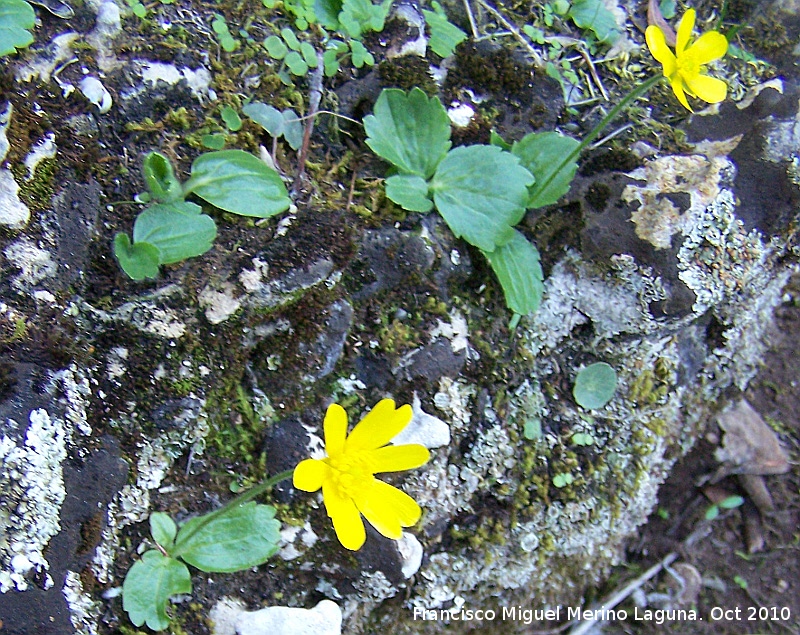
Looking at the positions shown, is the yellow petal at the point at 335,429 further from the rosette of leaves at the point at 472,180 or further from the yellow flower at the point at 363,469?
the rosette of leaves at the point at 472,180

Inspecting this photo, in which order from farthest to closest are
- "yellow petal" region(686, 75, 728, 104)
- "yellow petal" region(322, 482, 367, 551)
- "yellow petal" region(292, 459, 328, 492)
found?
"yellow petal" region(686, 75, 728, 104) < "yellow petal" region(322, 482, 367, 551) < "yellow petal" region(292, 459, 328, 492)

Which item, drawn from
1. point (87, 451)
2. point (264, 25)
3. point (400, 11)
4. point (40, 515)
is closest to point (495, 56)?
point (400, 11)

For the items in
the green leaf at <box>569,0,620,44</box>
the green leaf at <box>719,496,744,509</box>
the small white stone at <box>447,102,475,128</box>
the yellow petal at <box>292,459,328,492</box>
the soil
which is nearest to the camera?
the yellow petal at <box>292,459,328,492</box>

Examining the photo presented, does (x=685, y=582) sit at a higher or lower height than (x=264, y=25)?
lower

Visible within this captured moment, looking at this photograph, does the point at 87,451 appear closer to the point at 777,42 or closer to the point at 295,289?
the point at 295,289

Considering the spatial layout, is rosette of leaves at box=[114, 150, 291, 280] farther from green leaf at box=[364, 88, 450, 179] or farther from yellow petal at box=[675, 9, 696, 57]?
yellow petal at box=[675, 9, 696, 57]

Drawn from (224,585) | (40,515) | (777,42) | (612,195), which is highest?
(777,42)

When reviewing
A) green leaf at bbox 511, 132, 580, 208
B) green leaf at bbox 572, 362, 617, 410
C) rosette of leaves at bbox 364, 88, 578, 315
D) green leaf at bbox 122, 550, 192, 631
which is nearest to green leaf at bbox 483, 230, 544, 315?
rosette of leaves at bbox 364, 88, 578, 315

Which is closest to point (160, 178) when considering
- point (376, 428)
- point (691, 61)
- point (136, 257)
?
point (136, 257)
